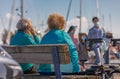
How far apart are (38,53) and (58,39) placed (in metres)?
0.94

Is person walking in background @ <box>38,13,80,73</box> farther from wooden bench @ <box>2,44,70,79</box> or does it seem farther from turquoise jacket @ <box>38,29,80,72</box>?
wooden bench @ <box>2,44,70,79</box>

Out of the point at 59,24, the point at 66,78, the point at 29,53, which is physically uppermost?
the point at 59,24

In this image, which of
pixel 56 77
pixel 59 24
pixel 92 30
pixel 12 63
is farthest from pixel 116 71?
pixel 92 30

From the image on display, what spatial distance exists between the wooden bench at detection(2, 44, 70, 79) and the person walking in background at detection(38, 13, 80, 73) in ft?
2.18

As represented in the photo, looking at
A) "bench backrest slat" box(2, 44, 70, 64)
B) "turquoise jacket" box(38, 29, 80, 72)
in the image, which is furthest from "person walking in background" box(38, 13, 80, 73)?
"bench backrest slat" box(2, 44, 70, 64)

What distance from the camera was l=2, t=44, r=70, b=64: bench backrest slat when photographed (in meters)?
6.17

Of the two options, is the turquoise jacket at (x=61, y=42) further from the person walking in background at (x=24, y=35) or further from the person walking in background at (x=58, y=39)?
the person walking in background at (x=24, y=35)

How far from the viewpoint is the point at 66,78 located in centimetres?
656

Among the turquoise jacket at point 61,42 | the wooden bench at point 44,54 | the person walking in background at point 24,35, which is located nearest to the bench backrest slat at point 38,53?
the wooden bench at point 44,54

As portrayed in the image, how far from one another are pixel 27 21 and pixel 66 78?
184 centimetres

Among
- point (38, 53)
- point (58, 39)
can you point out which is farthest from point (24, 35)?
point (38, 53)

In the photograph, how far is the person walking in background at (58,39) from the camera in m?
7.26

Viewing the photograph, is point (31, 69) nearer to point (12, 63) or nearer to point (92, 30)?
point (12, 63)

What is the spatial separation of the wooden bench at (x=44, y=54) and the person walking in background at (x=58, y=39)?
A: 0.67 meters
